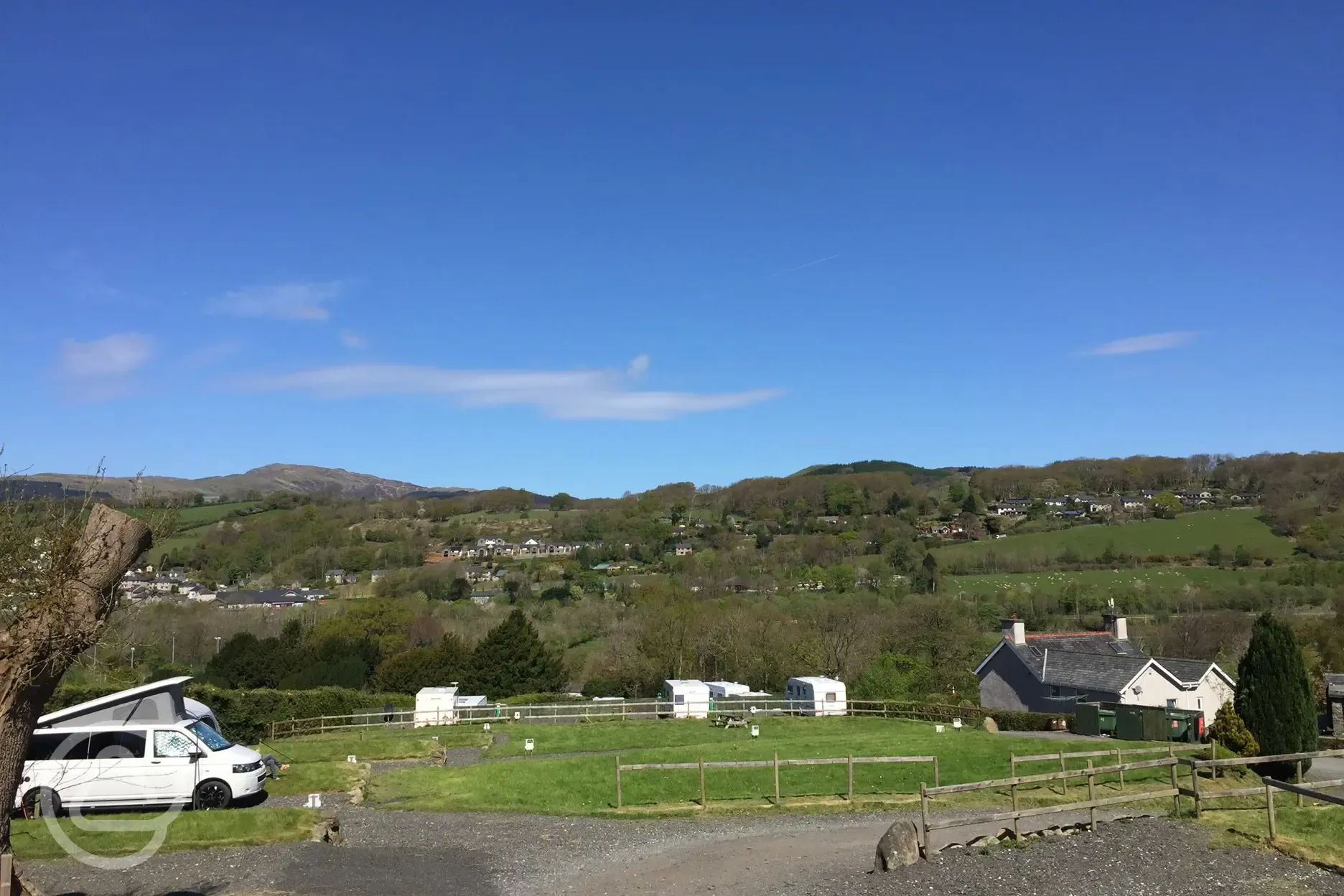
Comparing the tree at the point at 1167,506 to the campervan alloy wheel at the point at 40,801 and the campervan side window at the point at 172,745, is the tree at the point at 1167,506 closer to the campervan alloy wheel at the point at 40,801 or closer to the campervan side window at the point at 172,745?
the campervan side window at the point at 172,745

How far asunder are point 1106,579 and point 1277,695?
65.6 m

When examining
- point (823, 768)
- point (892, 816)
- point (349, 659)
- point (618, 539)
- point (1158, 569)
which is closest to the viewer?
point (892, 816)

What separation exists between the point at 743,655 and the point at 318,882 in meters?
46.7

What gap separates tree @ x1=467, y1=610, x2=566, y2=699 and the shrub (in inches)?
1366

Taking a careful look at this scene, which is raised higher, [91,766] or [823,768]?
[91,766]

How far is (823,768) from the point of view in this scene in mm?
23250

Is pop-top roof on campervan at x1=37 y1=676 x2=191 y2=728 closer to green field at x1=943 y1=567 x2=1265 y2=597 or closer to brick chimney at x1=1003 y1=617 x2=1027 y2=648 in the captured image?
brick chimney at x1=1003 y1=617 x2=1027 y2=648

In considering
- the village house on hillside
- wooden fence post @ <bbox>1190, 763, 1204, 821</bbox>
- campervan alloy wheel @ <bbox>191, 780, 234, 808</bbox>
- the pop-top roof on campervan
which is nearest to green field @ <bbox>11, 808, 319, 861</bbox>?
campervan alloy wheel @ <bbox>191, 780, 234, 808</bbox>

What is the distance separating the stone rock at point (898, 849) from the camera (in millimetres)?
13656

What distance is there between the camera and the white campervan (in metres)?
16.4

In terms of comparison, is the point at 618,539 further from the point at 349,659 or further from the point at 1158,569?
the point at 349,659

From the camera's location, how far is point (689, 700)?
133 feet

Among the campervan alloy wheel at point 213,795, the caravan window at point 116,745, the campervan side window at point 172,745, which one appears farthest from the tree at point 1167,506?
the caravan window at point 116,745

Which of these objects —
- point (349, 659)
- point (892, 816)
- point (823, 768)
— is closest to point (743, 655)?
point (349, 659)
